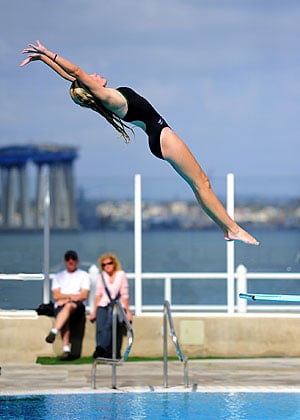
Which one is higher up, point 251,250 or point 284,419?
point 251,250

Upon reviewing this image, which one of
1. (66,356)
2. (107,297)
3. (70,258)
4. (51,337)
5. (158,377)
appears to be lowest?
(158,377)

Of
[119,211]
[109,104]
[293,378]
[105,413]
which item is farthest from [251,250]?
[109,104]

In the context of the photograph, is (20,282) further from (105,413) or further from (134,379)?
(105,413)

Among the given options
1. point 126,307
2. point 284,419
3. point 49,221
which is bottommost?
point 284,419

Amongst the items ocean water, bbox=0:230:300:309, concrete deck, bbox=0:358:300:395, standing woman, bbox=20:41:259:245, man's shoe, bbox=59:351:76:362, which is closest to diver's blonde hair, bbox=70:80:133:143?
standing woman, bbox=20:41:259:245

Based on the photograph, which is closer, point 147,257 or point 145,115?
point 145,115

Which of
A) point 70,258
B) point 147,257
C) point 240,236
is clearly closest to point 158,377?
point 70,258

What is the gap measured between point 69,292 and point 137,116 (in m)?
6.53

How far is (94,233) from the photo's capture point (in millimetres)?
19969

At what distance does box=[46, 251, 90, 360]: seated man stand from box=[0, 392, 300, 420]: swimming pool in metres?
2.57

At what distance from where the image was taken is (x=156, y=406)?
12.7 meters

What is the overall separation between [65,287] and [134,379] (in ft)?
6.25

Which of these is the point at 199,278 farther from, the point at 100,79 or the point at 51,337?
the point at 100,79

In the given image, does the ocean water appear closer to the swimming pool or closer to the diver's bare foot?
the swimming pool
